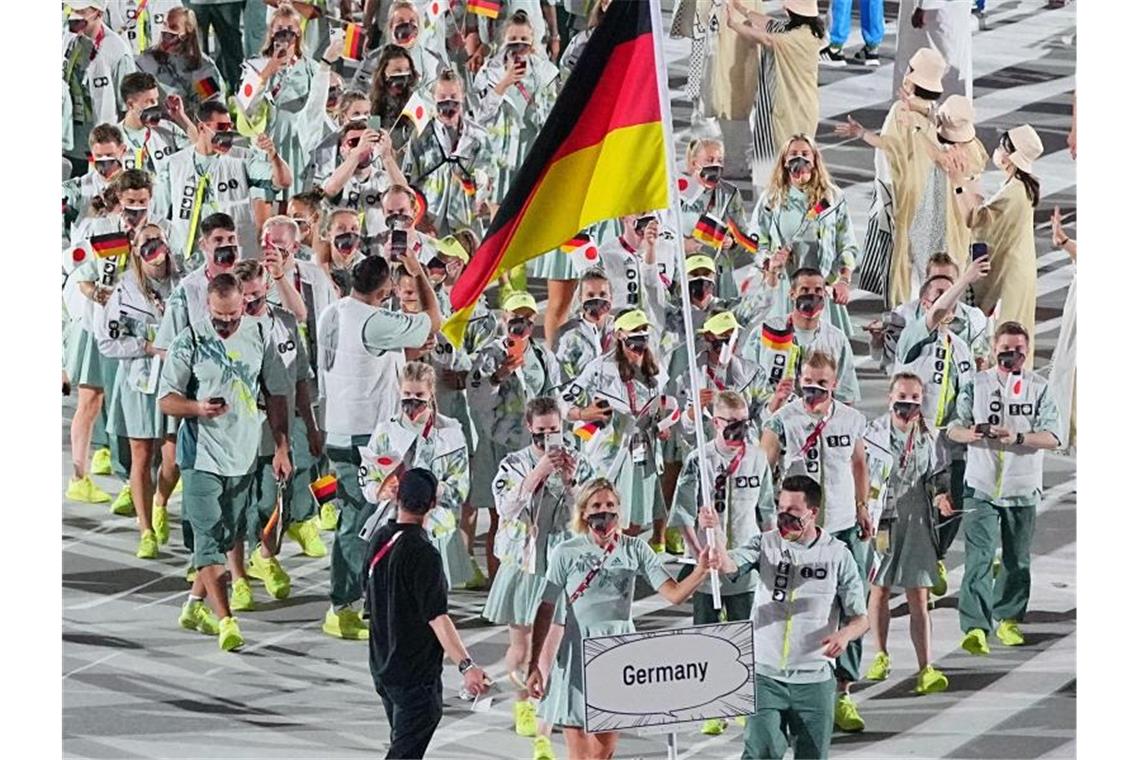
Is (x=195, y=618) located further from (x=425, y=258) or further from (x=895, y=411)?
(x=895, y=411)

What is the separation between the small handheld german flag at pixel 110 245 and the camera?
32.8ft

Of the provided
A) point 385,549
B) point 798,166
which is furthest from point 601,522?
point 798,166

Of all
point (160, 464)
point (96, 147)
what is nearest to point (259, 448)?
point (160, 464)

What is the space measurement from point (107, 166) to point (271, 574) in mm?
1603

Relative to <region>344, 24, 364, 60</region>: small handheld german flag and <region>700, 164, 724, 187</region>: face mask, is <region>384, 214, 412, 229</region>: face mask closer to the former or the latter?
<region>344, 24, 364, 60</region>: small handheld german flag

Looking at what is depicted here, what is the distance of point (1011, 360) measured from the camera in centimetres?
1062

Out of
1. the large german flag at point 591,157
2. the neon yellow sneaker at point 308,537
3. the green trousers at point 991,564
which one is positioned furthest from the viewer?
the green trousers at point 991,564

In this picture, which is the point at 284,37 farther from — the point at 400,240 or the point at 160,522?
the point at 160,522

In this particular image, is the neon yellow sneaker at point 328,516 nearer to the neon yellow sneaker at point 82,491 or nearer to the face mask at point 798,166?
the neon yellow sneaker at point 82,491

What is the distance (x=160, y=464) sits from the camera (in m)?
10.2

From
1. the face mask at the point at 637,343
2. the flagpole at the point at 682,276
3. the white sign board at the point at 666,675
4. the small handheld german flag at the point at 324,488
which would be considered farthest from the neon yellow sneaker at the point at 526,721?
the face mask at the point at 637,343

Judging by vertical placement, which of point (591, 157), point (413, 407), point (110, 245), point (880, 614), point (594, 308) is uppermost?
point (591, 157)

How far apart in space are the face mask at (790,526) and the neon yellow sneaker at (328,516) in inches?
64.5

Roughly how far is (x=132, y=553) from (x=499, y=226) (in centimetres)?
198
